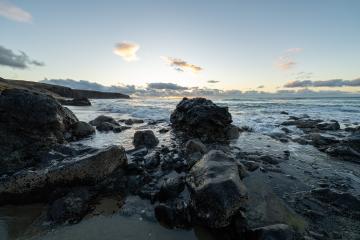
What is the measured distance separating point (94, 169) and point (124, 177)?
29.1 inches

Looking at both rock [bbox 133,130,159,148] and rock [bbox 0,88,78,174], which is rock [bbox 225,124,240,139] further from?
rock [bbox 0,88,78,174]

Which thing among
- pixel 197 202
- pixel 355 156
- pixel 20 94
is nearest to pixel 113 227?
pixel 197 202

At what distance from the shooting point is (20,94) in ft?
25.2

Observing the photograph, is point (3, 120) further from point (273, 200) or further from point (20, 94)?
point (273, 200)

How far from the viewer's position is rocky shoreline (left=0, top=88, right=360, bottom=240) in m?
3.81

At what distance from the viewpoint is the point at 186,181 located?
16.3ft

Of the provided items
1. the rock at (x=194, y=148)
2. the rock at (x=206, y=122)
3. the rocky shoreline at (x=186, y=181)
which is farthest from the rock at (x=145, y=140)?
the rock at (x=206, y=122)

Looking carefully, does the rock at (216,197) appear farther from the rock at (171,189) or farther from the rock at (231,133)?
the rock at (231,133)

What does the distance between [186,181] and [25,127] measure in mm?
5483

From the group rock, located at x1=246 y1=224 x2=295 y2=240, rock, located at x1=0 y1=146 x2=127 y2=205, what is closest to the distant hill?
rock, located at x1=0 y1=146 x2=127 y2=205

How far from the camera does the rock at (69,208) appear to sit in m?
4.04

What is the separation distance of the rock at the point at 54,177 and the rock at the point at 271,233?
333cm

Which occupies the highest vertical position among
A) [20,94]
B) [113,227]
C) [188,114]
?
[20,94]

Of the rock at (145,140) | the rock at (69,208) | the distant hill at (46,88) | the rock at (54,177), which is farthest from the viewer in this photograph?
the distant hill at (46,88)
